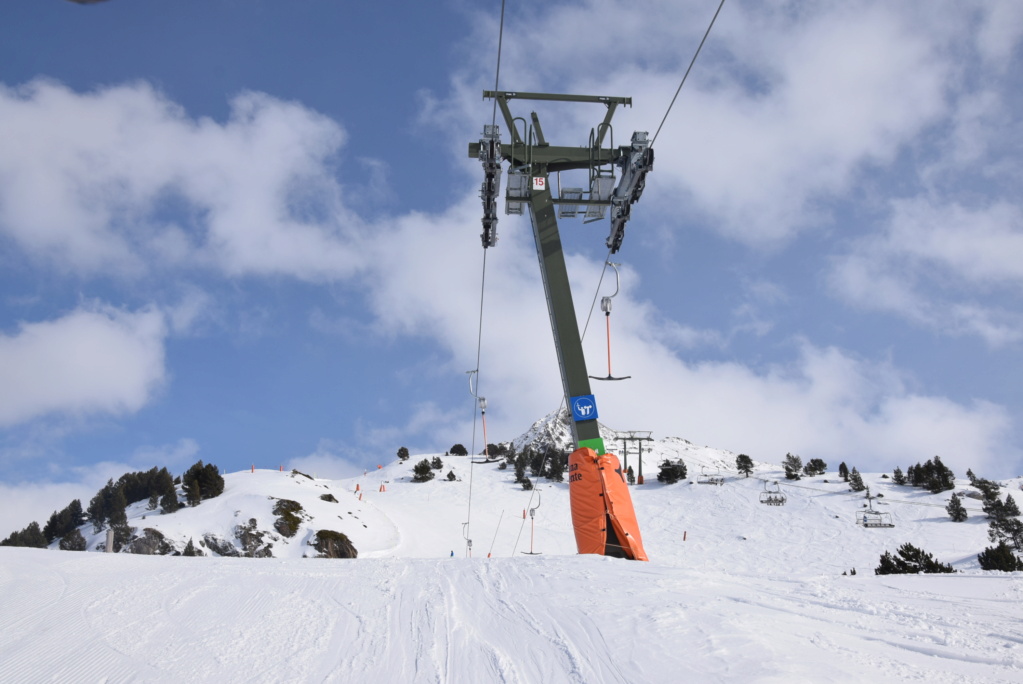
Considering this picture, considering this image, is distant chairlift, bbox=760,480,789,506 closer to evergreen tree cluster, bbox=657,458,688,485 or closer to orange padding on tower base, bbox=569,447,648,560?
evergreen tree cluster, bbox=657,458,688,485

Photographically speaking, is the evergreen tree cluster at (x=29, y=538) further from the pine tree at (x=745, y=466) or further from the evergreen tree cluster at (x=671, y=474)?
the pine tree at (x=745, y=466)

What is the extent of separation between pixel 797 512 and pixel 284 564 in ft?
101

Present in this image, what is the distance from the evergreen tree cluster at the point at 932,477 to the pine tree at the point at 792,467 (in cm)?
630

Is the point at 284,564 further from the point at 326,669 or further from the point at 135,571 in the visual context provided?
the point at 326,669

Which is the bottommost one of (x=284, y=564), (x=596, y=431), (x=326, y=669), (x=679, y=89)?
(x=326, y=669)

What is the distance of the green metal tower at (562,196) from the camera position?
46.7ft

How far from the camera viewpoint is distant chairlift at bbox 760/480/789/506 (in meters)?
37.0

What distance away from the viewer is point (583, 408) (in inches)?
576

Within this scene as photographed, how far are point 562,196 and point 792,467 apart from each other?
38648mm

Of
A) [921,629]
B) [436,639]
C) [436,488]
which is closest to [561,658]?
[436,639]

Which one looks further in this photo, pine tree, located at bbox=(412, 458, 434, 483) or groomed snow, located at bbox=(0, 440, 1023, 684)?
pine tree, located at bbox=(412, 458, 434, 483)

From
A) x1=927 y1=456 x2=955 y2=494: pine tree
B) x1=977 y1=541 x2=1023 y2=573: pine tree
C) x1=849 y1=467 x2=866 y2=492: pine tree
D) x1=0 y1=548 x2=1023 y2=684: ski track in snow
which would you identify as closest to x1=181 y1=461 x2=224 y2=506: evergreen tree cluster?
x1=0 y1=548 x2=1023 y2=684: ski track in snow

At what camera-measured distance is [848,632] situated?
20.0 ft

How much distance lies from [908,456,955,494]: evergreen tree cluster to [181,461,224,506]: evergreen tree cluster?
38.8 meters
